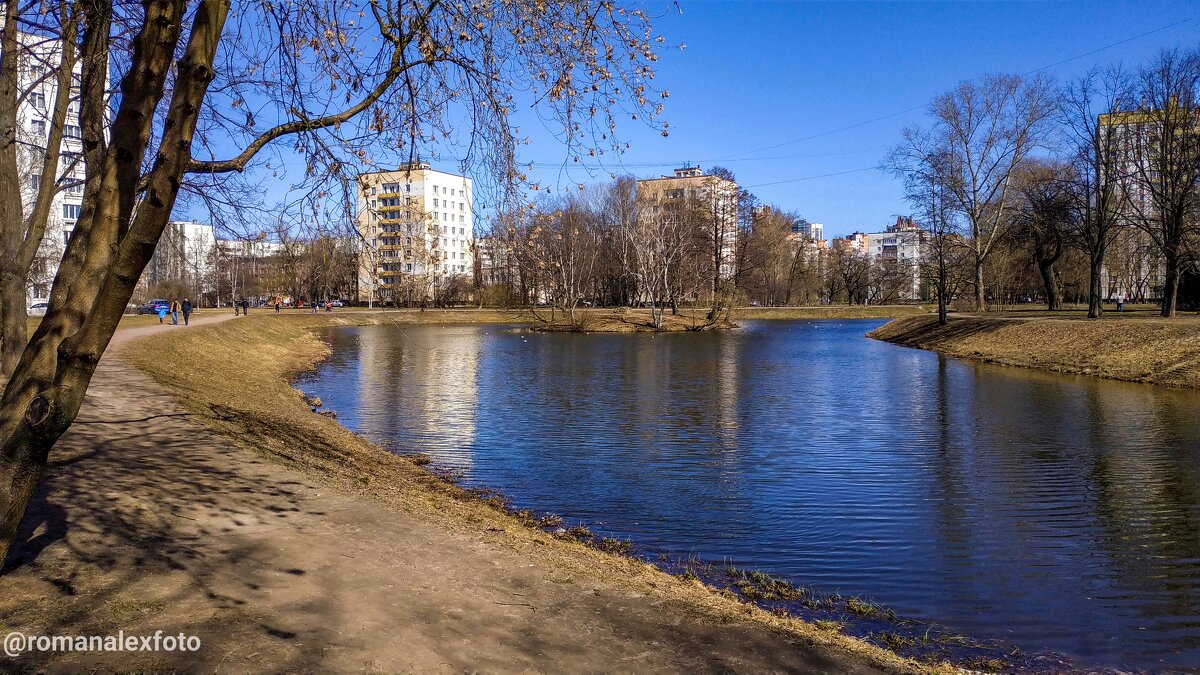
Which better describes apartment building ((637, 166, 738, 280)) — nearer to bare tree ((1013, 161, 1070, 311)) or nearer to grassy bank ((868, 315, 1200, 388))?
bare tree ((1013, 161, 1070, 311))

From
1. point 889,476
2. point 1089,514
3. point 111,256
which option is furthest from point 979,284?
point 111,256

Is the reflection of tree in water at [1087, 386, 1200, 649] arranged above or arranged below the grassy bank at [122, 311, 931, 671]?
below

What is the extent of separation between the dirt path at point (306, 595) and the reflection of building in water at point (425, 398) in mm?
2549

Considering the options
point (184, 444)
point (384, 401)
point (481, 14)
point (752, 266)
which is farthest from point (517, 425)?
point (752, 266)

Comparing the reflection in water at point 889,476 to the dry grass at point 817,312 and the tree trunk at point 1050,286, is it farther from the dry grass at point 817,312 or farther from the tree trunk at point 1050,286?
the dry grass at point 817,312

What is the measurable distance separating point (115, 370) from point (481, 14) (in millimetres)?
14691

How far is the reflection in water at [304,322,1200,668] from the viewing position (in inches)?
311

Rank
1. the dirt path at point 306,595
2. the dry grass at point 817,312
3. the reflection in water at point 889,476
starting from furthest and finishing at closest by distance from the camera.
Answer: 1. the dry grass at point 817,312
2. the reflection in water at point 889,476
3. the dirt path at point 306,595

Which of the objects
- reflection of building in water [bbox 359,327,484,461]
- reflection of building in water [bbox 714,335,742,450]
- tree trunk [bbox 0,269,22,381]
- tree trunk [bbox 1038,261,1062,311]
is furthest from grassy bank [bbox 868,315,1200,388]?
tree trunk [bbox 0,269,22,381]

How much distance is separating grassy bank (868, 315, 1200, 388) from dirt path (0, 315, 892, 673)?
1020 inches

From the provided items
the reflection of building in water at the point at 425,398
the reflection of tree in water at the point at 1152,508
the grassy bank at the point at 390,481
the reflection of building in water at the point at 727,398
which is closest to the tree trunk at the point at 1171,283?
the reflection of tree in water at the point at 1152,508

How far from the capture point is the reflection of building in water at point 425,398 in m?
16.4

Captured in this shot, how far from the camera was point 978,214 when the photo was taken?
167 feet

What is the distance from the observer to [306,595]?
5750 millimetres
